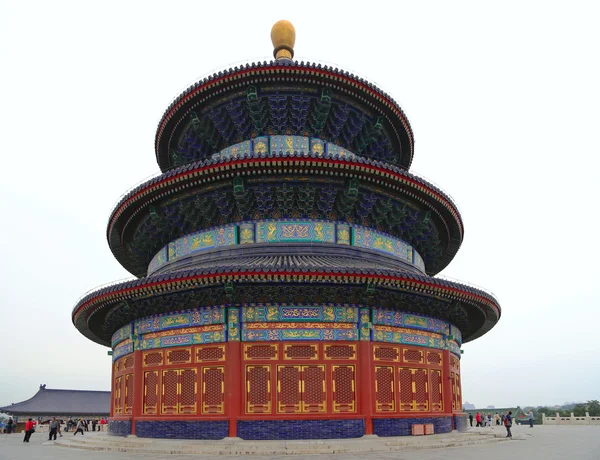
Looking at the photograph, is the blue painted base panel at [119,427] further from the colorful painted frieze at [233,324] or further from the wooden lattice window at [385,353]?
the wooden lattice window at [385,353]

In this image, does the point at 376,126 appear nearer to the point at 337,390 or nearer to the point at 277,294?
the point at 277,294

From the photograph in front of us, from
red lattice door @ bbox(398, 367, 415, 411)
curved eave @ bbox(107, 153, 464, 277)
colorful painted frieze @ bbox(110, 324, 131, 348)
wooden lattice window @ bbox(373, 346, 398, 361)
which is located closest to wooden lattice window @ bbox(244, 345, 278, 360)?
wooden lattice window @ bbox(373, 346, 398, 361)

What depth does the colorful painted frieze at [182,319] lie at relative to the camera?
19.7 m

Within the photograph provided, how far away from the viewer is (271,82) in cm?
2430

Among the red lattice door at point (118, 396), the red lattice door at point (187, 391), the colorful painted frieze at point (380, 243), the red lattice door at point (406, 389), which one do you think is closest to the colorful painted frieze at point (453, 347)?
the red lattice door at point (406, 389)

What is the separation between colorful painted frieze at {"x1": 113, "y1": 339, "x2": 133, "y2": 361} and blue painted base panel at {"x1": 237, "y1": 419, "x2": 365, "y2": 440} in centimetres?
618

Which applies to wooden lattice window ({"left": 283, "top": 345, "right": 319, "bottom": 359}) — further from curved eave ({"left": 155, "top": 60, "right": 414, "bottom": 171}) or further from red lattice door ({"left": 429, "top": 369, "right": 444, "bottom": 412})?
curved eave ({"left": 155, "top": 60, "right": 414, "bottom": 171})

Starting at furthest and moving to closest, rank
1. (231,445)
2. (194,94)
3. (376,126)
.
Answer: (376,126), (194,94), (231,445)

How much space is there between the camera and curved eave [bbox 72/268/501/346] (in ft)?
59.2

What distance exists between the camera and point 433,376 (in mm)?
21625

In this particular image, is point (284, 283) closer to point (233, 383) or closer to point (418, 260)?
point (233, 383)

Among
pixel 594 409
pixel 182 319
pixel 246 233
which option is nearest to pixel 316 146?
pixel 246 233

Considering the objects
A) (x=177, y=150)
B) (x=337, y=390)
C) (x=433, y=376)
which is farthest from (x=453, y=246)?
(x=177, y=150)

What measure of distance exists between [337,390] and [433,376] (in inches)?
178
